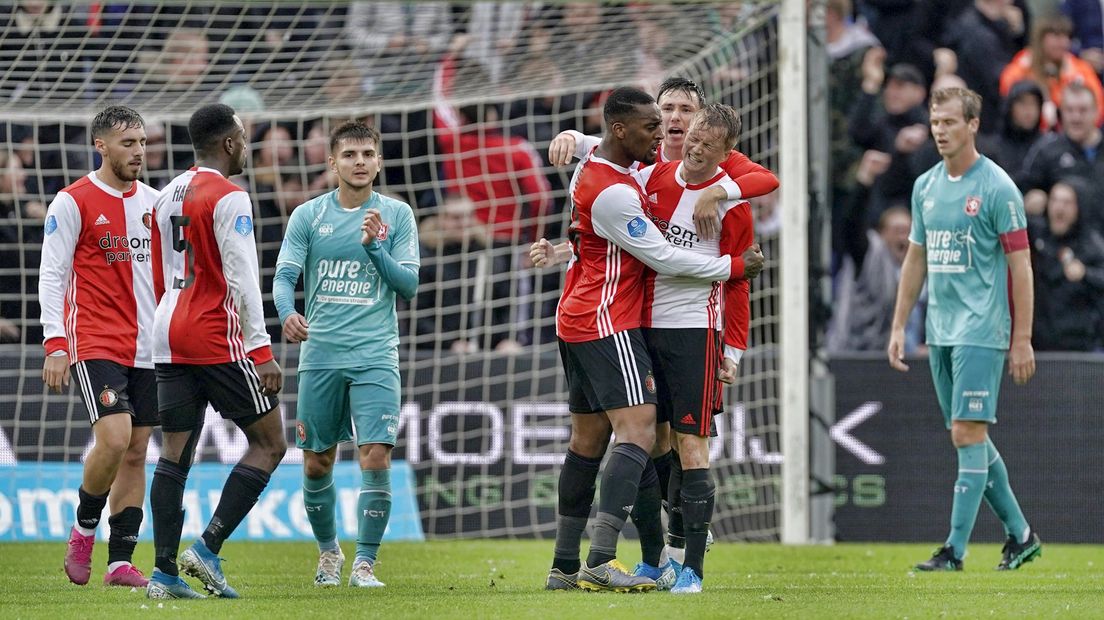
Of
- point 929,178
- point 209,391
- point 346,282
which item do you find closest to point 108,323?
point 209,391

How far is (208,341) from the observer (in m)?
6.94

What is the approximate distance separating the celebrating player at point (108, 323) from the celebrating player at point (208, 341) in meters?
0.67

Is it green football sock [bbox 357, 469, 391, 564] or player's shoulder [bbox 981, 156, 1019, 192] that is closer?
green football sock [bbox 357, 469, 391, 564]

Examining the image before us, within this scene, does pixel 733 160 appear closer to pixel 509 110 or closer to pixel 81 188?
pixel 81 188

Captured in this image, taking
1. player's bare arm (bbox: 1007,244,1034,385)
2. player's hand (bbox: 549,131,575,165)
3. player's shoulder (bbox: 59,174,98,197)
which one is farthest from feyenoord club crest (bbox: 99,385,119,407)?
player's bare arm (bbox: 1007,244,1034,385)

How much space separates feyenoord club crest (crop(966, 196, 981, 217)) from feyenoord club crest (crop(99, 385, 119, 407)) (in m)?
4.63

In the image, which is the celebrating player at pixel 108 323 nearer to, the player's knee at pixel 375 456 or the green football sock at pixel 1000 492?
the player's knee at pixel 375 456

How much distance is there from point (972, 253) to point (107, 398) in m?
4.67

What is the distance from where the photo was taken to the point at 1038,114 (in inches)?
549

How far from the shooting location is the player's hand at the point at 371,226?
7.15m

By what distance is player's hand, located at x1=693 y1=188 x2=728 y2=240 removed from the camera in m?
7.02

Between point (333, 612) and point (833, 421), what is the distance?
6098 millimetres

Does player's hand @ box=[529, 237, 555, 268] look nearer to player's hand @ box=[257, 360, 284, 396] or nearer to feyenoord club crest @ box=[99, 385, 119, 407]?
player's hand @ box=[257, 360, 284, 396]

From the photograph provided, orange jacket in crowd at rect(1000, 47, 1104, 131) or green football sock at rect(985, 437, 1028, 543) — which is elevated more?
orange jacket in crowd at rect(1000, 47, 1104, 131)
